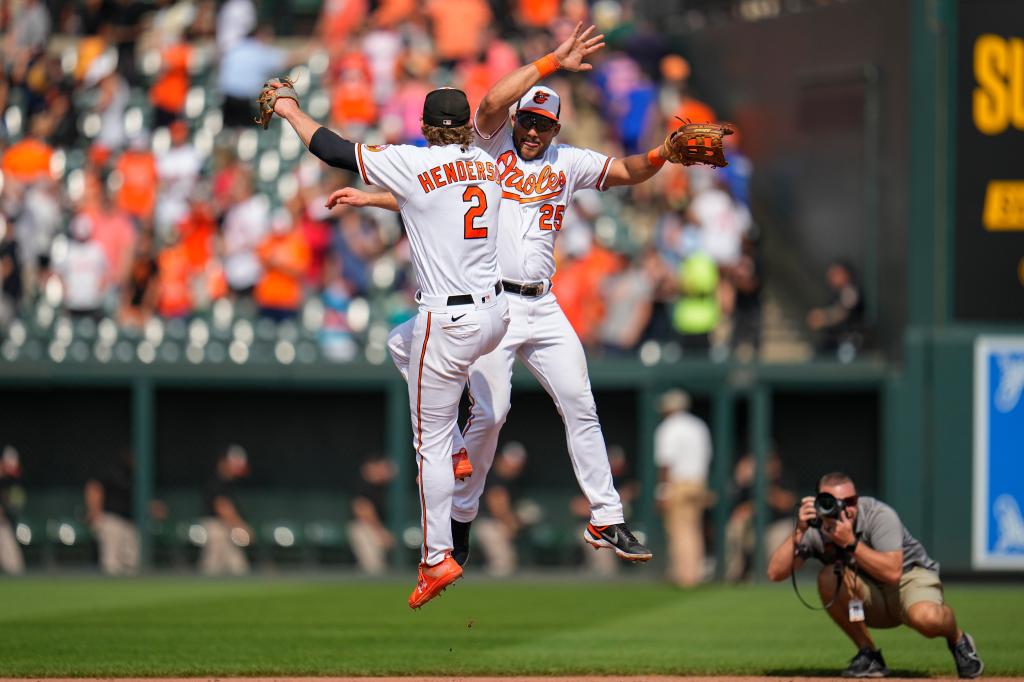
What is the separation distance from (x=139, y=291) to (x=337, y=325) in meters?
1.90

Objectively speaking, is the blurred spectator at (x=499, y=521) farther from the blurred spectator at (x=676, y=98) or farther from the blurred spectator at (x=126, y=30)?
the blurred spectator at (x=126, y=30)

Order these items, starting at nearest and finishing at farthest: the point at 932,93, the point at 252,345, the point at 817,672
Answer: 1. the point at 817,672
2. the point at 932,93
3. the point at 252,345

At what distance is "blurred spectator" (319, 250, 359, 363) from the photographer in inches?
603

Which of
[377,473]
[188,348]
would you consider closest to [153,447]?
[188,348]

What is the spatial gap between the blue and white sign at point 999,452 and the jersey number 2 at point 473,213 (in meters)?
7.76

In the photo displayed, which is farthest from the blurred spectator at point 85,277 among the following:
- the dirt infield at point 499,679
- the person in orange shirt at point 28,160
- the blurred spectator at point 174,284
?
the dirt infield at point 499,679

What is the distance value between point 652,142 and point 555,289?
1866 millimetres

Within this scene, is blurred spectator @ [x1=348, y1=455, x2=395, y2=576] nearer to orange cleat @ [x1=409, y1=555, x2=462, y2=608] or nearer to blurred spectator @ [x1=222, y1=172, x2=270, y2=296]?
blurred spectator @ [x1=222, y1=172, x2=270, y2=296]

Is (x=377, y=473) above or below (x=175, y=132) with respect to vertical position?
below

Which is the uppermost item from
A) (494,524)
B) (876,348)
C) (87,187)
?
(87,187)

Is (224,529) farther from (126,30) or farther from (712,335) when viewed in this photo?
(126,30)

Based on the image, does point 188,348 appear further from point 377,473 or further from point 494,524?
point 494,524

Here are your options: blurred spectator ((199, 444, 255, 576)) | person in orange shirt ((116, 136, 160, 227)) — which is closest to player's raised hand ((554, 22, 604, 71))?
blurred spectator ((199, 444, 255, 576))

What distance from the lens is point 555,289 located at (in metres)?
14.9
